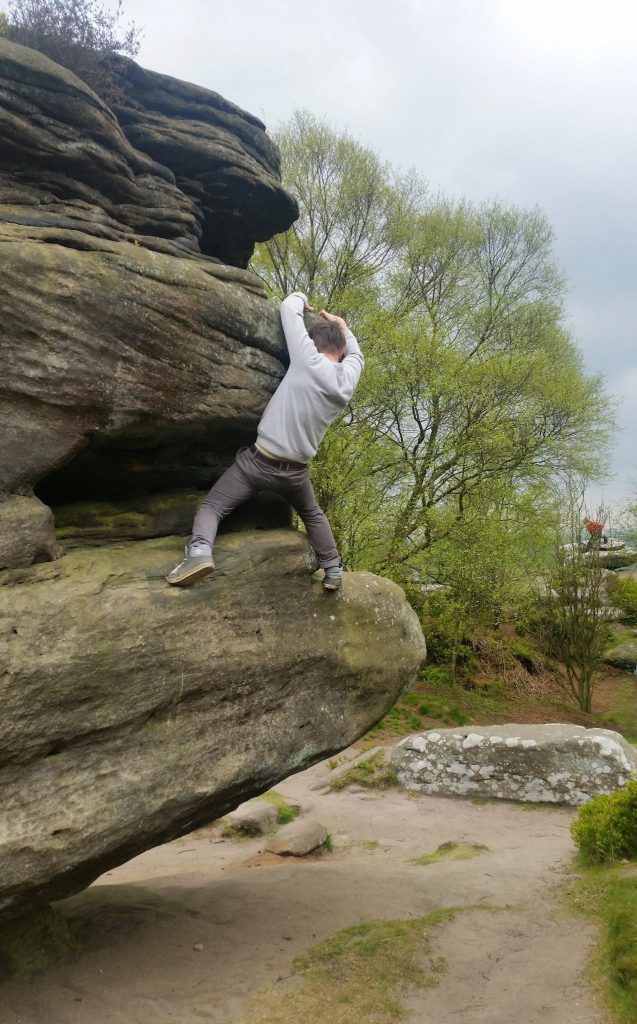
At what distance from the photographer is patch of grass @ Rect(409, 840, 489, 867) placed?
33.7ft

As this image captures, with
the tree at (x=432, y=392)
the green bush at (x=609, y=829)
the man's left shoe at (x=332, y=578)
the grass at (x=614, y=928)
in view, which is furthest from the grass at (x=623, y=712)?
the man's left shoe at (x=332, y=578)

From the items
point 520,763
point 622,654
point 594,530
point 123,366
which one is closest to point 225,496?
point 123,366

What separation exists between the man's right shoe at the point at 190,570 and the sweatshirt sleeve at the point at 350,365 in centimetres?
211

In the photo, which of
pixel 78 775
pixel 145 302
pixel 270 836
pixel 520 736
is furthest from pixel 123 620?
pixel 520 736

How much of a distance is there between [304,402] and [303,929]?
18.2 feet

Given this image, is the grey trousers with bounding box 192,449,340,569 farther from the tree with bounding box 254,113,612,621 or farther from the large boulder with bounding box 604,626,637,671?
the large boulder with bounding box 604,626,637,671

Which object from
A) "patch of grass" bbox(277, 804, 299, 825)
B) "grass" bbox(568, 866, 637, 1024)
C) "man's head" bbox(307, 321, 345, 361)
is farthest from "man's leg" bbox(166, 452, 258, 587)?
"patch of grass" bbox(277, 804, 299, 825)

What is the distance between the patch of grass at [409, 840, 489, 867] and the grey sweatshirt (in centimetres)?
670

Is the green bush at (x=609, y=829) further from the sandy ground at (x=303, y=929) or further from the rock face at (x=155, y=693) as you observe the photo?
the rock face at (x=155, y=693)

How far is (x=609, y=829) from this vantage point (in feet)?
27.6

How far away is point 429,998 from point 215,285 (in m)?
6.76

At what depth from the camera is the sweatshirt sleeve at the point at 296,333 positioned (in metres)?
6.96

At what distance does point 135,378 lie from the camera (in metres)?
6.29

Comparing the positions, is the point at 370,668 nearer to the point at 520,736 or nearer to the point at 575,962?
the point at 575,962
